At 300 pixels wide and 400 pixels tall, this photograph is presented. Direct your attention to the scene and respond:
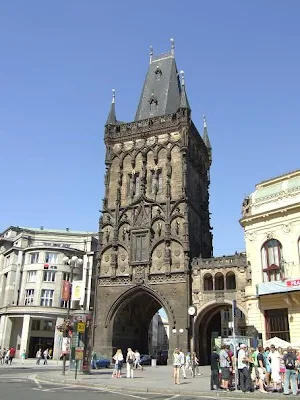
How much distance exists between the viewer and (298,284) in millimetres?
28047

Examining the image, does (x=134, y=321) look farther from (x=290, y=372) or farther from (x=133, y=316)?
(x=290, y=372)

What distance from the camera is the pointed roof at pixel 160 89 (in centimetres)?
5666

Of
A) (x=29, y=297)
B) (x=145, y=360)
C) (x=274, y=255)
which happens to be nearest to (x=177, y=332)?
(x=145, y=360)

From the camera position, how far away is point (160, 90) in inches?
2324

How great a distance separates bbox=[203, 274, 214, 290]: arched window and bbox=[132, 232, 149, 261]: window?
722 cm

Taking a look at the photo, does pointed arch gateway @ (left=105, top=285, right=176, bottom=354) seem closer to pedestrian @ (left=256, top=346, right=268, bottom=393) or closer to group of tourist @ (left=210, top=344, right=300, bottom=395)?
group of tourist @ (left=210, top=344, right=300, bottom=395)

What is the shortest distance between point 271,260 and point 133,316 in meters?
23.2

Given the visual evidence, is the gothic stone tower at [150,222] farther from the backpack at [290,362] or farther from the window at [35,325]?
the backpack at [290,362]

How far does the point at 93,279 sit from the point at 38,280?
8.49 meters

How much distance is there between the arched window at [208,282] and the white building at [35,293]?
58.9 feet

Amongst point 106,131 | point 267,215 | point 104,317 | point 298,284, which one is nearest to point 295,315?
point 298,284

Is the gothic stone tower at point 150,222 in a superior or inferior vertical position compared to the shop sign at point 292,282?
superior

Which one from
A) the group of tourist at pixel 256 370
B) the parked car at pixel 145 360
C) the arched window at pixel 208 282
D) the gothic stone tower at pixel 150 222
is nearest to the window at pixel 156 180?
the gothic stone tower at pixel 150 222

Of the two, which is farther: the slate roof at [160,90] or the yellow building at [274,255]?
the slate roof at [160,90]
